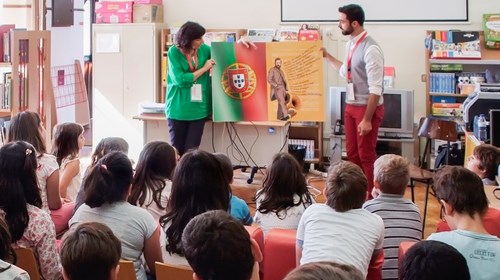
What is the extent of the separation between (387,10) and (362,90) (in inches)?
102

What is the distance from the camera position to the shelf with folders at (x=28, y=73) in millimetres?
5785

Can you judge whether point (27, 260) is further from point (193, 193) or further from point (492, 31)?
point (492, 31)

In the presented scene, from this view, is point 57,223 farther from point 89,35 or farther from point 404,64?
point 89,35

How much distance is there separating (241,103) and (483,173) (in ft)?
8.04

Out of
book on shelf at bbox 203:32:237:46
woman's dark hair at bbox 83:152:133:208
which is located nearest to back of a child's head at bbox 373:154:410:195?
woman's dark hair at bbox 83:152:133:208

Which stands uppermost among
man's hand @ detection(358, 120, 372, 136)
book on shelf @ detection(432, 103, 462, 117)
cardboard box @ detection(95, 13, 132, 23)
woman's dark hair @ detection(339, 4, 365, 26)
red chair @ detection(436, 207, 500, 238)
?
cardboard box @ detection(95, 13, 132, 23)

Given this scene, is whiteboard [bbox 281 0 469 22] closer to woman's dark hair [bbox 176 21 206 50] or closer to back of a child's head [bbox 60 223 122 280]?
woman's dark hair [bbox 176 21 206 50]

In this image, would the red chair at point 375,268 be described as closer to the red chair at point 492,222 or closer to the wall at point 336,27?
the red chair at point 492,222

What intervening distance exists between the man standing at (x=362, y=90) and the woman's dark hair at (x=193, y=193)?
231 cm

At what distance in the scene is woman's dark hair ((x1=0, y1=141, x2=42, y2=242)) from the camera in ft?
8.48

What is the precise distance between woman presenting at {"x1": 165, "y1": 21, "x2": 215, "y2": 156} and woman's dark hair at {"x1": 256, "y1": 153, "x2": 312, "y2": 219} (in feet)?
7.12

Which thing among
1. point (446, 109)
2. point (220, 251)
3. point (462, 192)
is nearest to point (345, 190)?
point (462, 192)

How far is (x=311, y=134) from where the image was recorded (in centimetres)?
732

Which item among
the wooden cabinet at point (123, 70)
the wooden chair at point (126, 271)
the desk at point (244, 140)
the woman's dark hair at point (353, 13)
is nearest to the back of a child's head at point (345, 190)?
the wooden chair at point (126, 271)
